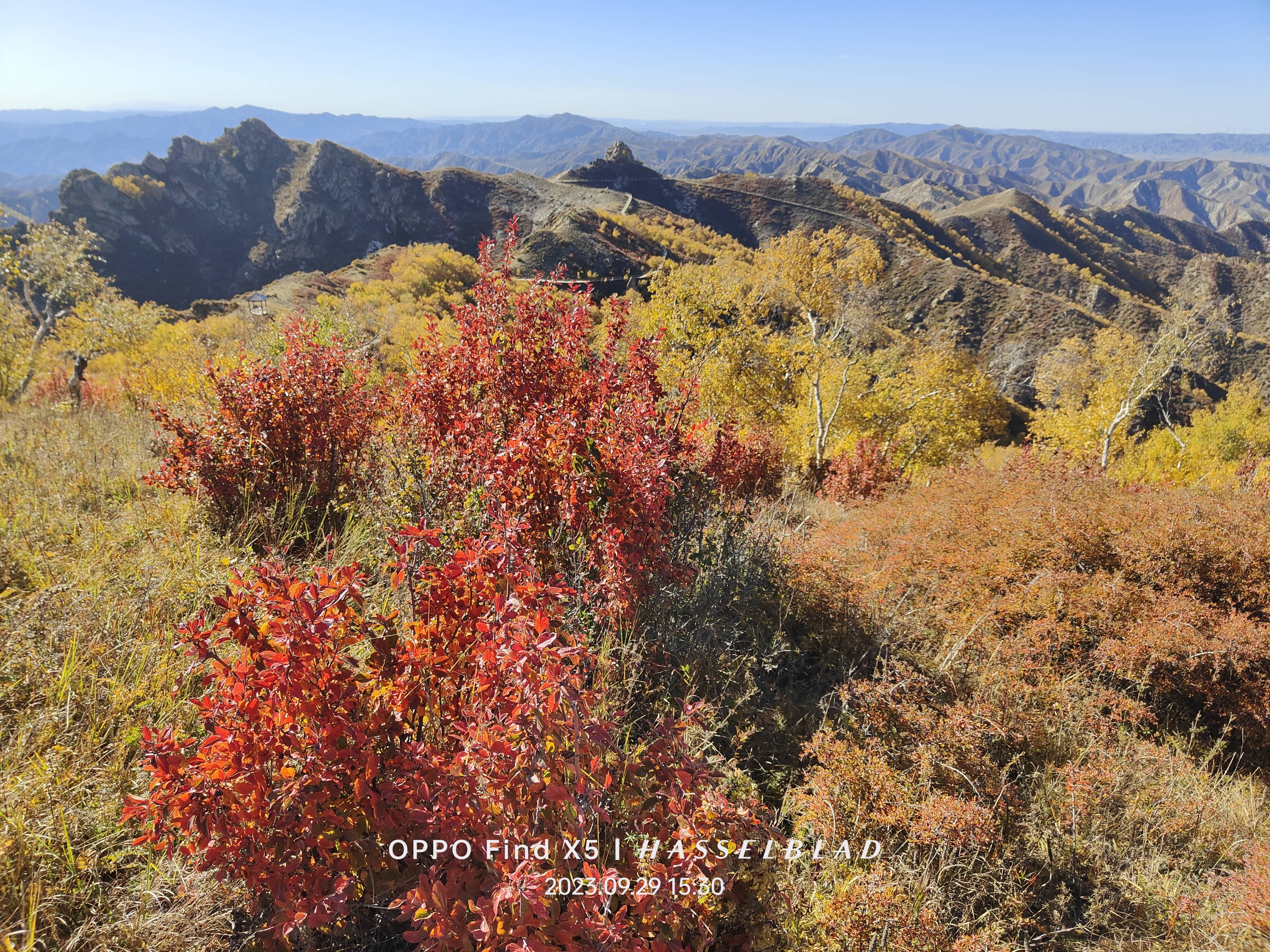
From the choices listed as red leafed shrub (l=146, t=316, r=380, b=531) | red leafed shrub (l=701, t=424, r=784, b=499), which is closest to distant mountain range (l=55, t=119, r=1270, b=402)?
red leafed shrub (l=701, t=424, r=784, b=499)

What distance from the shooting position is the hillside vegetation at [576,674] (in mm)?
1936

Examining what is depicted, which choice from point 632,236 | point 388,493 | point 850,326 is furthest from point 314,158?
point 388,493

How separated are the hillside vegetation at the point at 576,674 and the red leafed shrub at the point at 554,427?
0.04 metres

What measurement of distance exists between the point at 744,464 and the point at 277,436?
6641mm

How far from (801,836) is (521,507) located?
8.67 ft

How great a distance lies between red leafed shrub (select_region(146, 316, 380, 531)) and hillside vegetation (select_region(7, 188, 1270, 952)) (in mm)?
35

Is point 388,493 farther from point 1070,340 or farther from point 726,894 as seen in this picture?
point 1070,340

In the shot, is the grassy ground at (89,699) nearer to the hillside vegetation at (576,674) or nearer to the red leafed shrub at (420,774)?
the hillside vegetation at (576,674)

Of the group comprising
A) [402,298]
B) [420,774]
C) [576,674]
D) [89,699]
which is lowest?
[89,699]

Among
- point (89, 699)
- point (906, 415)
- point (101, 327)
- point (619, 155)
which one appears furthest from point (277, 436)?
point (619, 155)

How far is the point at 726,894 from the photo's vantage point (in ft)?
7.85

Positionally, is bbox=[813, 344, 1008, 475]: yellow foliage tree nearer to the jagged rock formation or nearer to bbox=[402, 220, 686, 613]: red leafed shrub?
bbox=[402, 220, 686, 613]: red leafed shrub

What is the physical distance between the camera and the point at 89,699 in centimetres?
295

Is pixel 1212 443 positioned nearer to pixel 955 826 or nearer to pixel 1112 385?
pixel 1112 385
